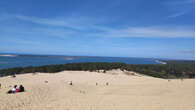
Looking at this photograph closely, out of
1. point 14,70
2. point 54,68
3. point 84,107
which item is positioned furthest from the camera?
point 54,68

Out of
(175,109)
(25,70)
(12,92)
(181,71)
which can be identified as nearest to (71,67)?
(25,70)

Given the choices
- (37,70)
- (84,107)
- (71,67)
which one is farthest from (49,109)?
(71,67)

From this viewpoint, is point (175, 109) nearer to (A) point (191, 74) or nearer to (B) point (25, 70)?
(B) point (25, 70)

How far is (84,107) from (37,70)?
2564cm

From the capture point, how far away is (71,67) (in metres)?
34.0

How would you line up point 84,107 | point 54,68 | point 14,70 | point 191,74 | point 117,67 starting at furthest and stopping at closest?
point 191,74 → point 117,67 → point 54,68 → point 14,70 → point 84,107

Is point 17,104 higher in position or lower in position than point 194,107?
lower

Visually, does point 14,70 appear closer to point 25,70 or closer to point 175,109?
point 25,70

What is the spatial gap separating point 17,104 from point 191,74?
49667 mm

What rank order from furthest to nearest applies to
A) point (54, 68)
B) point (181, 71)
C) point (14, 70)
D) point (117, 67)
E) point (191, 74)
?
1. point (181, 71)
2. point (191, 74)
3. point (117, 67)
4. point (54, 68)
5. point (14, 70)

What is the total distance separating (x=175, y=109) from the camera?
6.93 meters


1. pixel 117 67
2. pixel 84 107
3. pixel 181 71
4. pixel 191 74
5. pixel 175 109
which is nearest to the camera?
pixel 175 109

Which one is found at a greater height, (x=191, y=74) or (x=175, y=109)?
(x=175, y=109)

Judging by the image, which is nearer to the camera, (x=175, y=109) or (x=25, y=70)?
(x=175, y=109)
